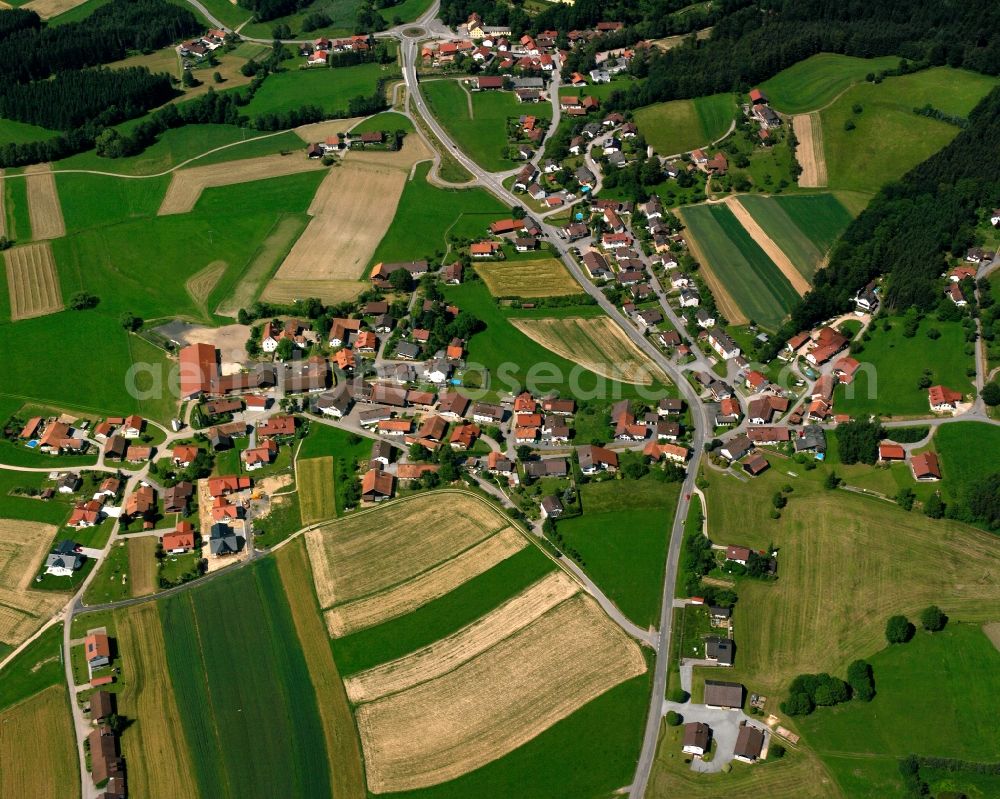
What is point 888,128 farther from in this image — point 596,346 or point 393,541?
point 393,541

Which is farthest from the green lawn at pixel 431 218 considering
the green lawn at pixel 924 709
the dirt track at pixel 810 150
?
the green lawn at pixel 924 709

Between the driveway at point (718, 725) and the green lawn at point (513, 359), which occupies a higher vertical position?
the green lawn at point (513, 359)

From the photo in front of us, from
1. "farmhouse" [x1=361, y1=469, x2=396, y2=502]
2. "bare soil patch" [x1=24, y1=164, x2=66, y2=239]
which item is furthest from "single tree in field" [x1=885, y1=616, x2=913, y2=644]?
"bare soil patch" [x1=24, y1=164, x2=66, y2=239]

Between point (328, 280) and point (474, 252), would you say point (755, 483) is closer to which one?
point (474, 252)

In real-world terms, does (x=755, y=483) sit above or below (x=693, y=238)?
below

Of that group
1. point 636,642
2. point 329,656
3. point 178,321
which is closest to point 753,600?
point 636,642

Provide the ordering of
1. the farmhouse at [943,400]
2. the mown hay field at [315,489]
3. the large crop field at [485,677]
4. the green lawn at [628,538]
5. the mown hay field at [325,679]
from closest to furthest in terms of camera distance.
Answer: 1. the large crop field at [485,677]
2. the mown hay field at [325,679]
3. the green lawn at [628,538]
4. the mown hay field at [315,489]
5. the farmhouse at [943,400]

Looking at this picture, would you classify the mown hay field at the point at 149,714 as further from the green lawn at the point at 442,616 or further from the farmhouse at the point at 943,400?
the farmhouse at the point at 943,400
